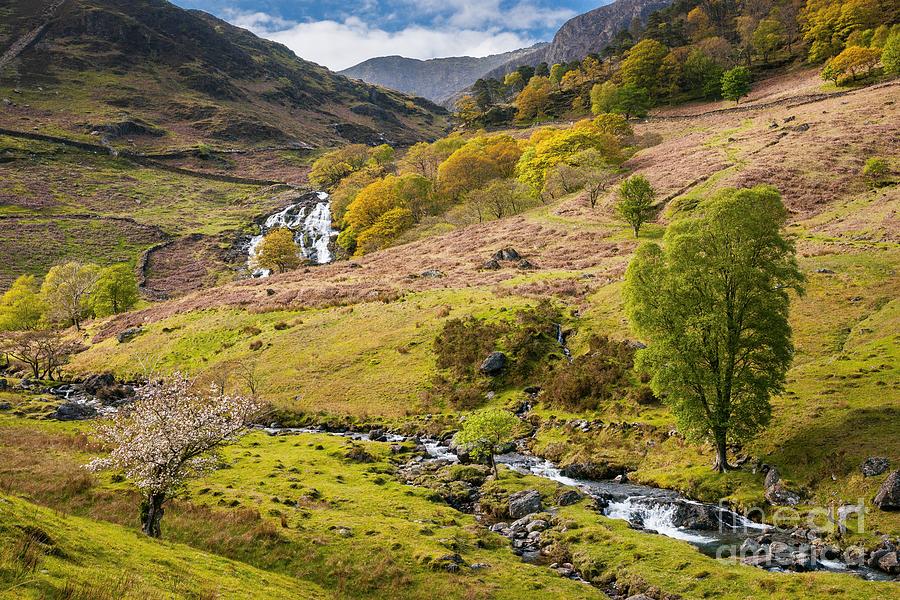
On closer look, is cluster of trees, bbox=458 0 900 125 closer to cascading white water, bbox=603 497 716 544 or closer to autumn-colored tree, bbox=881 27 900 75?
autumn-colored tree, bbox=881 27 900 75

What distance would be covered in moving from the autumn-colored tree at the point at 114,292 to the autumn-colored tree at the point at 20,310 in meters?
10.6

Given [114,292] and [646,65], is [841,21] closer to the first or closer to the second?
[646,65]

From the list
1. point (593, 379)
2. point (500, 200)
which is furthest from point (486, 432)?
point (500, 200)

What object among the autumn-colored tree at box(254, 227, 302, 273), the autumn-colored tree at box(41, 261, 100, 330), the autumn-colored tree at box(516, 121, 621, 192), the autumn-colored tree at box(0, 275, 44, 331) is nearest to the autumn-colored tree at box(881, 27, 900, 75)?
the autumn-colored tree at box(516, 121, 621, 192)

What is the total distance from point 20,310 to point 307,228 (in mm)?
66553

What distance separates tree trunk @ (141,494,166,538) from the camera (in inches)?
867

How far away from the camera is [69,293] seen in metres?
92.6

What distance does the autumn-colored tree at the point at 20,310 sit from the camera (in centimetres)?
9069

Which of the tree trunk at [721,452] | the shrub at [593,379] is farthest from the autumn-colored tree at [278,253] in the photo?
the tree trunk at [721,452]

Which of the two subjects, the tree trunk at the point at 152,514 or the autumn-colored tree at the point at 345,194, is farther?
the autumn-colored tree at the point at 345,194

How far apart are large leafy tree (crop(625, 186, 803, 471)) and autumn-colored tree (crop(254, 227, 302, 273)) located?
9300cm

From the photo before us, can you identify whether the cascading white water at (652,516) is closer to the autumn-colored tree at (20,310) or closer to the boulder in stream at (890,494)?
the boulder in stream at (890,494)

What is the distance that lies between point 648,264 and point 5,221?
17218 cm

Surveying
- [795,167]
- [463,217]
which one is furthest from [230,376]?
[795,167]
